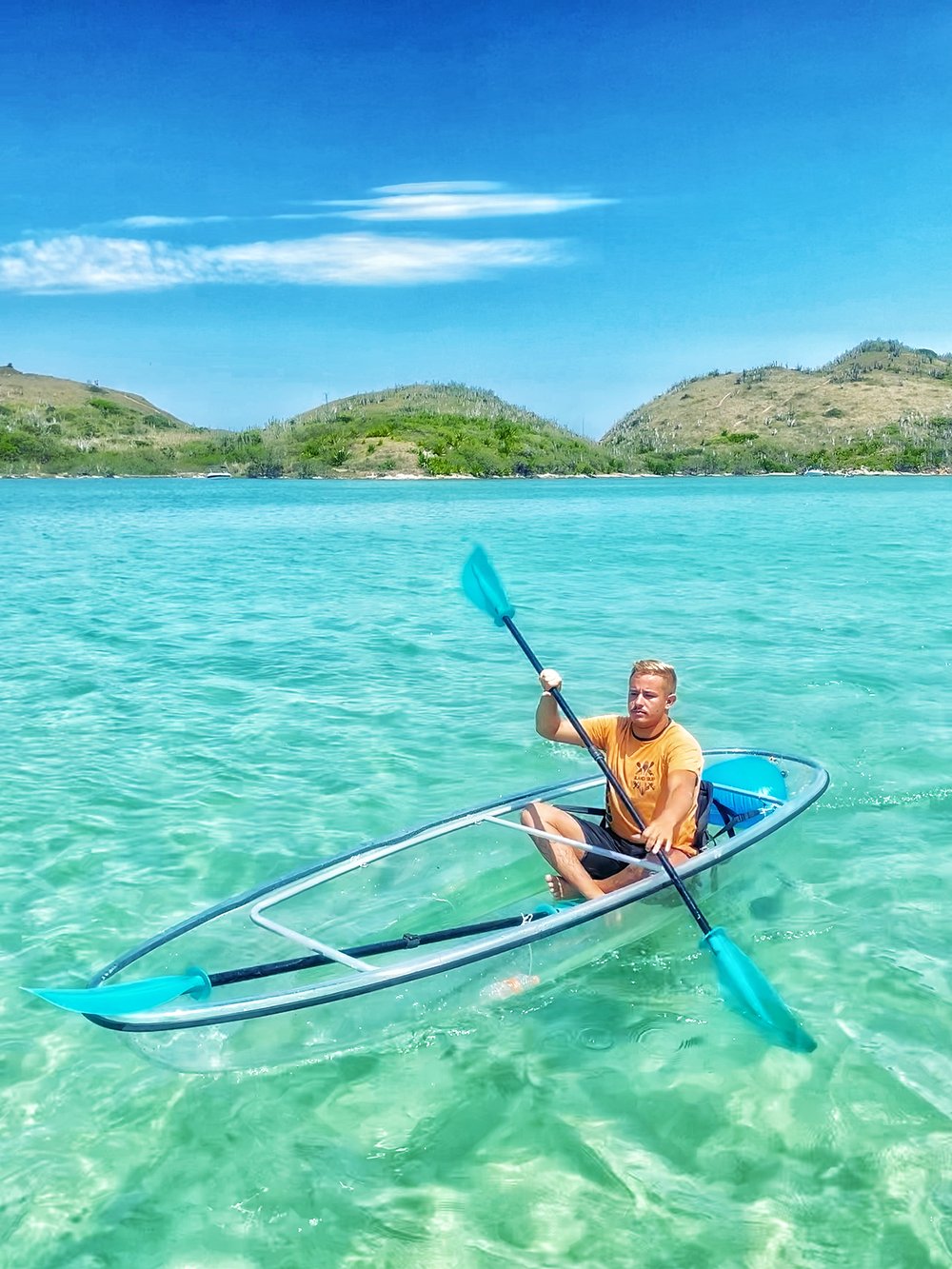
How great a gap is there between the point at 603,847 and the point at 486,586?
2.15 meters

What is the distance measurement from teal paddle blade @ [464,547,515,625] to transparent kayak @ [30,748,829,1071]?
135 cm

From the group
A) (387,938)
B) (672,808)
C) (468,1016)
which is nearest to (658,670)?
(672,808)

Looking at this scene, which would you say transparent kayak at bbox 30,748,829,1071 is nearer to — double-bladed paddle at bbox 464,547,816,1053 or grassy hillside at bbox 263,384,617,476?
double-bladed paddle at bbox 464,547,816,1053

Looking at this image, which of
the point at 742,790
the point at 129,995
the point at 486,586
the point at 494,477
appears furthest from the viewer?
the point at 494,477

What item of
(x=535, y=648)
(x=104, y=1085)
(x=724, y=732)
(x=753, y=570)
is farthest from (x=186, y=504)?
(x=104, y=1085)

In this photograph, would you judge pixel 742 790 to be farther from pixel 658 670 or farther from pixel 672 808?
pixel 658 670

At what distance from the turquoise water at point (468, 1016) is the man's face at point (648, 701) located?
128 cm

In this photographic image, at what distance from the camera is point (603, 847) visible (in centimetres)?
642

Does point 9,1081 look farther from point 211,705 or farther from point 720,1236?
point 211,705

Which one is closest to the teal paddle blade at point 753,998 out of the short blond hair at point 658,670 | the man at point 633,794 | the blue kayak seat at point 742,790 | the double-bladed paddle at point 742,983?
the double-bladed paddle at point 742,983

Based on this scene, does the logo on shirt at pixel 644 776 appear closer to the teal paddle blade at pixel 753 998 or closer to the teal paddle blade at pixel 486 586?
the teal paddle blade at pixel 753 998

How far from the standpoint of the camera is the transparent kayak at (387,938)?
481cm

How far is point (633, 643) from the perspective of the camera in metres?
17.6

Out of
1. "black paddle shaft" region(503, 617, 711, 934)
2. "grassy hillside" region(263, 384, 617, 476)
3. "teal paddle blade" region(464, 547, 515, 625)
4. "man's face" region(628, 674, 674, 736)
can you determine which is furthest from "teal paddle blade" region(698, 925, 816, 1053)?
"grassy hillside" region(263, 384, 617, 476)
